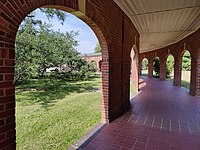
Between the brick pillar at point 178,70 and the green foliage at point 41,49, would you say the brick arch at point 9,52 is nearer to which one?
the green foliage at point 41,49

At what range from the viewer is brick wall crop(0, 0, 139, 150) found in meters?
1.39

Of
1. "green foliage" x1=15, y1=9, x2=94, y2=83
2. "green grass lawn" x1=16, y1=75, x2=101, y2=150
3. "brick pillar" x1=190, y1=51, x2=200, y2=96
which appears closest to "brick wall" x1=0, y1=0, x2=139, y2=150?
"green grass lawn" x1=16, y1=75, x2=101, y2=150

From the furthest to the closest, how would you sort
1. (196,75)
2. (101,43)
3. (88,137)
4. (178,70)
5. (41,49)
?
(178,70), (41,49), (196,75), (101,43), (88,137)

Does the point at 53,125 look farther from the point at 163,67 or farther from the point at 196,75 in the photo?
the point at 163,67

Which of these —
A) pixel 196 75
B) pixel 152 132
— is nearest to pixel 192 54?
pixel 196 75

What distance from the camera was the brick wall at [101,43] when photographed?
4.56 feet

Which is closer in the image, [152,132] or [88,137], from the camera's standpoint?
[88,137]

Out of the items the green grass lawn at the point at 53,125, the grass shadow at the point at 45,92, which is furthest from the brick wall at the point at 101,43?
the grass shadow at the point at 45,92

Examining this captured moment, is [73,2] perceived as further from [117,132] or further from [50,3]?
[117,132]

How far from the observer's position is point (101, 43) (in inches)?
138

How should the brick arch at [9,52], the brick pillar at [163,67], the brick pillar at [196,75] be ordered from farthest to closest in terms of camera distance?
the brick pillar at [163,67]
the brick pillar at [196,75]
the brick arch at [9,52]

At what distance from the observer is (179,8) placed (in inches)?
162

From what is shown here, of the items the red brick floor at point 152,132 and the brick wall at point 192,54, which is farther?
the brick wall at point 192,54

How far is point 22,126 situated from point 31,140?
0.91m
